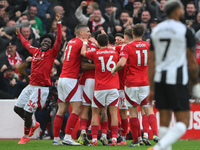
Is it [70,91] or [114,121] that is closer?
[114,121]

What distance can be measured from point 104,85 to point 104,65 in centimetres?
43

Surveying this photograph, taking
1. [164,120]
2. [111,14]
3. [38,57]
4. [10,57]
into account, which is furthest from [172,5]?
[111,14]

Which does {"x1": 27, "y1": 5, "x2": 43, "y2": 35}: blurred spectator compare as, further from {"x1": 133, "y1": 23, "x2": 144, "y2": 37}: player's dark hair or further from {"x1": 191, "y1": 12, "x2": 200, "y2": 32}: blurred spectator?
{"x1": 133, "y1": 23, "x2": 144, "y2": 37}: player's dark hair

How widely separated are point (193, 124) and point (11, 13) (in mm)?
8374

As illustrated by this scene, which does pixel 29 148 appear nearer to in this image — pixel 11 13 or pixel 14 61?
pixel 14 61

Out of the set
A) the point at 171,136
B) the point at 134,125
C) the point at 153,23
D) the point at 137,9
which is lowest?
the point at 134,125

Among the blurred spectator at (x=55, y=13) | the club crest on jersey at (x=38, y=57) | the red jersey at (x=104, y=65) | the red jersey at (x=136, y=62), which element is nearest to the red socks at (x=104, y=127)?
the red jersey at (x=104, y=65)

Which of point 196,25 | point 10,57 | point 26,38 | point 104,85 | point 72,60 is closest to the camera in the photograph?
point 104,85

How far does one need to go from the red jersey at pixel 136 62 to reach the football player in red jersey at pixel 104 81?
425 mm

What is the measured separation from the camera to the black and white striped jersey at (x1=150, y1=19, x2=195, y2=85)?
19.8 ft

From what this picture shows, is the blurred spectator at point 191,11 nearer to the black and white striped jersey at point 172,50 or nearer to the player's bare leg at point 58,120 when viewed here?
the player's bare leg at point 58,120

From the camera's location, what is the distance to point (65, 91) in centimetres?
A: 1021

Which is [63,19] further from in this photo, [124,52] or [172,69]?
[172,69]

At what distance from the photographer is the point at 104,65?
32.4ft
